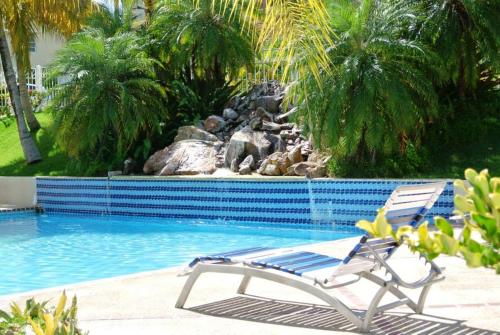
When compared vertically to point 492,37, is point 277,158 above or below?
below

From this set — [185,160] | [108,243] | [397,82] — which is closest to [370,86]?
[397,82]

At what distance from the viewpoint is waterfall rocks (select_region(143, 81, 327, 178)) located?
1550cm

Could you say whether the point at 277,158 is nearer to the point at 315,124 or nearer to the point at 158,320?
the point at 315,124

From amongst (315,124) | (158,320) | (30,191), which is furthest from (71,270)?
(30,191)

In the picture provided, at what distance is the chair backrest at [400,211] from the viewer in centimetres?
466

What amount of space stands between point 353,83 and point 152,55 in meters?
7.88

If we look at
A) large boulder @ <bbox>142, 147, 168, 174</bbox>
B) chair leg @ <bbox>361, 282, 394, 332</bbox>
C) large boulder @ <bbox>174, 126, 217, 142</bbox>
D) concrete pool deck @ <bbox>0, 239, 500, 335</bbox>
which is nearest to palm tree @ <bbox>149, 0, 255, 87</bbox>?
large boulder @ <bbox>174, 126, 217, 142</bbox>

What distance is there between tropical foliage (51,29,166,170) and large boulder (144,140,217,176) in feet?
2.84

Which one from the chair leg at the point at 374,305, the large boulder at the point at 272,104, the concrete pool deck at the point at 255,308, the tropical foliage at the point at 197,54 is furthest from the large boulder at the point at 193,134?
the chair leg at the point at 374,305

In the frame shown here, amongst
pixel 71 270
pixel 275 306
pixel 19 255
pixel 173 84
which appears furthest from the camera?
pixel 173 84

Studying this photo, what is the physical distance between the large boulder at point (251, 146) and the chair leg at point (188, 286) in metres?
10.6

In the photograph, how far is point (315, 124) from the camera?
13.5 meters

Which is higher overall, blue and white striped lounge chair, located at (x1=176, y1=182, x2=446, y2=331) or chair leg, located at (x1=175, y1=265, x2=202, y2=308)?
blue and white striped lounge chair, located at (x1=176, y1=182, x2=446, y2=331)

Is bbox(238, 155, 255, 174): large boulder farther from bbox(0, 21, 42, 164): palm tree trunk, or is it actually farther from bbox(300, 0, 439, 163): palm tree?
bbox(0, 21, 42, 164): palm tree trunk
